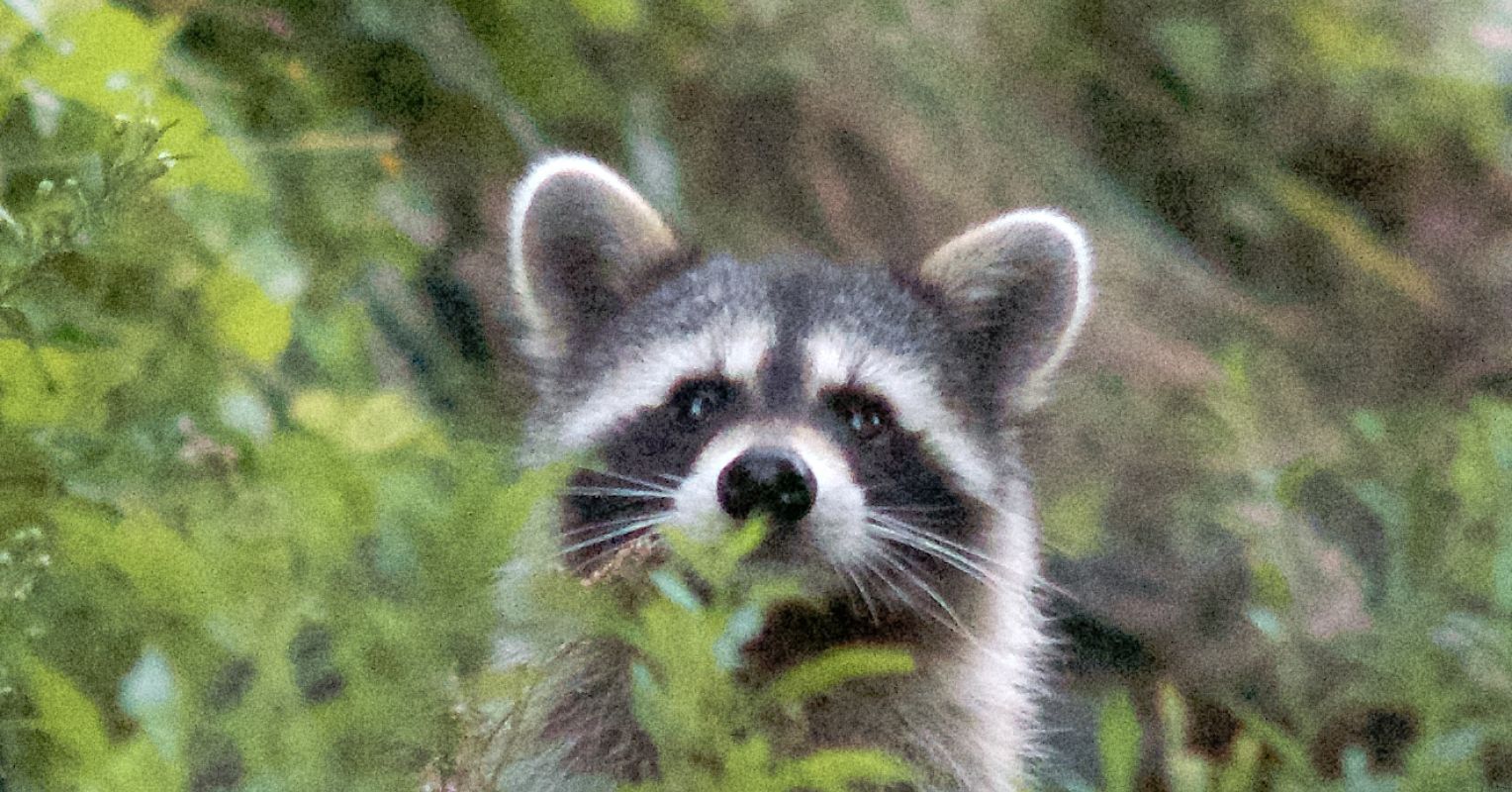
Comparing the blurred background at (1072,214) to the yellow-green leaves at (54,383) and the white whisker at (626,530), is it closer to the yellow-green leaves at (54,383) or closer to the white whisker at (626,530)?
the yellow-green leaves at (54,383)

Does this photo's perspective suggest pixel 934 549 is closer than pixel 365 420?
No

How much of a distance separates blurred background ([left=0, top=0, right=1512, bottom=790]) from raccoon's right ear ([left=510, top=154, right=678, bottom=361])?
0.68 ft

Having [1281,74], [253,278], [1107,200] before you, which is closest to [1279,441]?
[1107,200]

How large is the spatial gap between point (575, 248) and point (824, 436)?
2.06ft

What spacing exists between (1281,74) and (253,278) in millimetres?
3728

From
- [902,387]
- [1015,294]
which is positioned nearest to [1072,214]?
[1015,294]

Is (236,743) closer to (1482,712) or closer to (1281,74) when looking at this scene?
(1482,712)

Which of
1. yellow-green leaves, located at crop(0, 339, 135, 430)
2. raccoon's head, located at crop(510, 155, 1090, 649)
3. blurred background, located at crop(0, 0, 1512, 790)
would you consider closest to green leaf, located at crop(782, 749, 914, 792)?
blurred background, located at crop(0, 0, 1512, 790)

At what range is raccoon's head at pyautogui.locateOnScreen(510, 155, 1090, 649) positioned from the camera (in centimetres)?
266

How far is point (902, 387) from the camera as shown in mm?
2947

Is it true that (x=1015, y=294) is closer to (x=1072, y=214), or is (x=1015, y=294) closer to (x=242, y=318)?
(x=242, y=318)

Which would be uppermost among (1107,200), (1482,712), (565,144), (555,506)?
A: (565,144)

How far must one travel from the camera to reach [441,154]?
4270mm

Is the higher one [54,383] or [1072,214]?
[1072,214]
